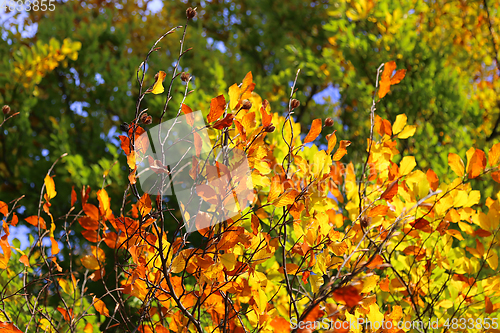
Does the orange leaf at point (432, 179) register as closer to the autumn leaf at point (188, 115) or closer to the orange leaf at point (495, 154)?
the orange leaf at point (495, 154)

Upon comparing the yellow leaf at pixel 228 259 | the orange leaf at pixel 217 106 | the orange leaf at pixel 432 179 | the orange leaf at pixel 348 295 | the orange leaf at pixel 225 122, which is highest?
the orange leaf at pixel 217 106

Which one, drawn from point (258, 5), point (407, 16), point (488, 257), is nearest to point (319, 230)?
point (488, 257)

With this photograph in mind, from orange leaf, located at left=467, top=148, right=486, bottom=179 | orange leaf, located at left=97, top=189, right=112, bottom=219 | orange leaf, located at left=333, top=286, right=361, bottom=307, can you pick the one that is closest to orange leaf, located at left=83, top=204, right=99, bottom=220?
orange leaf, located at left=97, top=189, right=112, bottom=219

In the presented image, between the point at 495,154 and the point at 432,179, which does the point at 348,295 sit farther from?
the point at 495,154

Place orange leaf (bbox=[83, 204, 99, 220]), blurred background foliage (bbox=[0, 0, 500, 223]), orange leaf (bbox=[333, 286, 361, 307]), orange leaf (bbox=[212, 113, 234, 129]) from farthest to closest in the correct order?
blurred background foliage (bbox=[0, 0, 500, 223])
orange leaf (bbox=[83, 204, 99, 220])
orange leaf (bbox=[212, 113, 234, 129])
orange leaf (bbox=[333, 286, 361, 307])

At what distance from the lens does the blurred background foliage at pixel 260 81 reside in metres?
3.06

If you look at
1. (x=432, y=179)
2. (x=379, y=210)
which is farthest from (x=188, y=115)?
(x=432, y=179)

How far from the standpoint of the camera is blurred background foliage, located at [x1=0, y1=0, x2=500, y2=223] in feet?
10.0

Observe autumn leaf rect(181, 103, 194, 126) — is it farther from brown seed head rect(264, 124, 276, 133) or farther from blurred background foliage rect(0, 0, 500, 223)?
blurred background foliage rect(0, 0, 500, 223)

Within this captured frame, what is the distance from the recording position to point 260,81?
4086 millimetres

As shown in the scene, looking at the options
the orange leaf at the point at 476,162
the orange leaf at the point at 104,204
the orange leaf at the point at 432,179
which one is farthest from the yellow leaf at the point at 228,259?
the orange leaf at the point at 476,162

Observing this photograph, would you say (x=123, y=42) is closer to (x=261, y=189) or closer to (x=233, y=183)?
(x=261, y=189)

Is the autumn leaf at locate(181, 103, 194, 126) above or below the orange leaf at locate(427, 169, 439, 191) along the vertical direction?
above

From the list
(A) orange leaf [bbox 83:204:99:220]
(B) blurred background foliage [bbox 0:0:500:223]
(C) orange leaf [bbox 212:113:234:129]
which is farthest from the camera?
(B) blurred background foliage [bbox 0:0:500:223]
